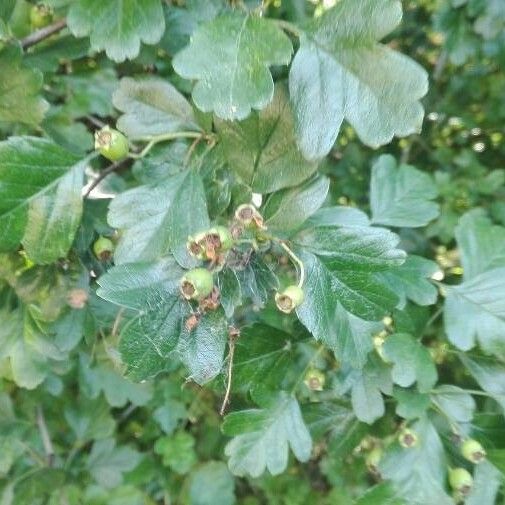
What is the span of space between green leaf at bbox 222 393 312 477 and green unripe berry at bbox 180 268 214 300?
0.29 meters

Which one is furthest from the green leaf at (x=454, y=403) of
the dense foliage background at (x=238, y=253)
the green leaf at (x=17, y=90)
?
the green leaf at (x=17, y=90)

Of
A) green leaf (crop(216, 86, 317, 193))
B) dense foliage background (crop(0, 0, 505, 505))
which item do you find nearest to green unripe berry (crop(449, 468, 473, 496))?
dense foliage background (crop(0, 0, 505, 505))

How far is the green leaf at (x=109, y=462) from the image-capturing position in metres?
1.19

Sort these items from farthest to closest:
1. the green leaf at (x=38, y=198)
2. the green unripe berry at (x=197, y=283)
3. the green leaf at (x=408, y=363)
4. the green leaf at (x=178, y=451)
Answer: the green leaf at (x=178, y=451)
the green leaf at (x=408, y=363)
the green leaf at (x=38, y=198)
the green unripe berry at (x=197, y=283)

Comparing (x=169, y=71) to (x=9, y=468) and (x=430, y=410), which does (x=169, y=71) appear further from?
(x=9, y=468)

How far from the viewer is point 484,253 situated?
0.92m

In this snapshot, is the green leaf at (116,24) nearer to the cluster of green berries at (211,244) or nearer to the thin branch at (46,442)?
the cluster of green berries at (211,244)

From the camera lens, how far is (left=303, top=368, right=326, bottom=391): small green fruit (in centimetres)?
84

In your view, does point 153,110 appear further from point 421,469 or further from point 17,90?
point 421,469

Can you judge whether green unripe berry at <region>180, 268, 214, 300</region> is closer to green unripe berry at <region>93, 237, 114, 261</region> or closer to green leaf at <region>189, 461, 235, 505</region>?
green unripe berry at <region>93, 237, 114, 261</region>

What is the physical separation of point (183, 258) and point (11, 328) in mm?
372

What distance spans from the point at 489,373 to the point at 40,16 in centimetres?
76

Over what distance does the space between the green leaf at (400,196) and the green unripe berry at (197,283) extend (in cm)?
43

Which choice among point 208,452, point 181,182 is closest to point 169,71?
point 181,182
